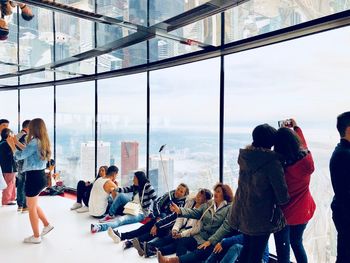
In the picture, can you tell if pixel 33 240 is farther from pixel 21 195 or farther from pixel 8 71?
pixel 8 71

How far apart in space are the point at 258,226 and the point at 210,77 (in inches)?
97.2

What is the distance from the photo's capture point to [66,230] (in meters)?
4.63

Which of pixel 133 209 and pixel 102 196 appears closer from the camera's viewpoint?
pixel 133 209

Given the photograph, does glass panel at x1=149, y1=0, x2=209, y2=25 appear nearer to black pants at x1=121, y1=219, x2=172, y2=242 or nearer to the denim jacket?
the denim jacket

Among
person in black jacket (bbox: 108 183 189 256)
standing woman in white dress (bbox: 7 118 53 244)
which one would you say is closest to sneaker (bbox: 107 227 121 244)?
person in black jacket (bbox: 108 183 189 256)

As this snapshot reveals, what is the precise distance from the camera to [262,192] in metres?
2.39

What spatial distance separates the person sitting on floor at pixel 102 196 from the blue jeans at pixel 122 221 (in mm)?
553

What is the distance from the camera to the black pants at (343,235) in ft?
6.73

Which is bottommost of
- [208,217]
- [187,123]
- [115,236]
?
[115,236]

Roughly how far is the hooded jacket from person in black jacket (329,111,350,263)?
370mm

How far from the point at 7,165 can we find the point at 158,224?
3.36 m

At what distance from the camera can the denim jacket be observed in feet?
12.8

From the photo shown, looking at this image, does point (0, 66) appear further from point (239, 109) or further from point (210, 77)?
point (239, 109)

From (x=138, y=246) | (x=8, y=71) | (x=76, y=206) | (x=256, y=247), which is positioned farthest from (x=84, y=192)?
(x=256, y=247)
